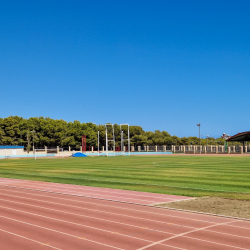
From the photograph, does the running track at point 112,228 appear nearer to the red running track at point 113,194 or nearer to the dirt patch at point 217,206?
the dirt patch at point 217,206

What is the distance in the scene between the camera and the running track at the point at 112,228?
8.17 metres

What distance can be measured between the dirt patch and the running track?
2.64ft

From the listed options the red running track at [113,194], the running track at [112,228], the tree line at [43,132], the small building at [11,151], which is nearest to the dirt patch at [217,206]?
the running track at [112,228]

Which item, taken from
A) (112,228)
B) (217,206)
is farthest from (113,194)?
(112,228)

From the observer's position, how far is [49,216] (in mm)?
11453

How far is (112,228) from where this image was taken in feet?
31.9

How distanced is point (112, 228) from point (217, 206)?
491 cm

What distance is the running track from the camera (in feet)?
26.8

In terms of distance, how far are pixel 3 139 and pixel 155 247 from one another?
9942cm

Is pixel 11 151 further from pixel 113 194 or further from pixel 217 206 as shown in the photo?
pixel 217 206

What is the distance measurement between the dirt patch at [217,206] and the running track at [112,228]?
0.80 m

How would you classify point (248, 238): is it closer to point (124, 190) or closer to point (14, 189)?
point (124, 190)

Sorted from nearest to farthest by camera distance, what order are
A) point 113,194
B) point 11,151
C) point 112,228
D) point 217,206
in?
point 112,228 → point 217,206 → point 113,194 → point 11,151

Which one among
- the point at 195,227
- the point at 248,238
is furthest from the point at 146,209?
the point at 248,238
